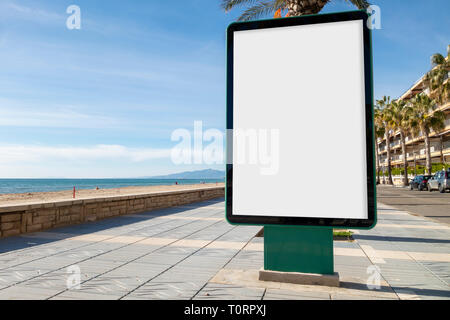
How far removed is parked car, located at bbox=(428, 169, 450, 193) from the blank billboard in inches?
1145

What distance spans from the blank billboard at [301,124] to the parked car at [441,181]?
2909 centimetres

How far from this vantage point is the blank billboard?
340 cm

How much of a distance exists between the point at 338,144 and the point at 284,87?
2.93 feet

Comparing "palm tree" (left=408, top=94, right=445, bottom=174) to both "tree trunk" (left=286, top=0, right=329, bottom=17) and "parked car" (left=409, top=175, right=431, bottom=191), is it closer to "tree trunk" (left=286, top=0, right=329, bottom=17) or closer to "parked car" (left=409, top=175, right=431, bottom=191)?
"parked car" (left=409, top=175, right=431, bottom=191)

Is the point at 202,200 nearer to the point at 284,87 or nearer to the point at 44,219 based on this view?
the point at 44,219

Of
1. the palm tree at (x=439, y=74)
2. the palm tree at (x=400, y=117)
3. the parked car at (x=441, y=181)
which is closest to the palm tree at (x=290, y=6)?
the parked car at (x=441, y=181)

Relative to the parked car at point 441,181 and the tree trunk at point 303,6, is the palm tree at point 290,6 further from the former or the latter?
the parked car at point 441,181

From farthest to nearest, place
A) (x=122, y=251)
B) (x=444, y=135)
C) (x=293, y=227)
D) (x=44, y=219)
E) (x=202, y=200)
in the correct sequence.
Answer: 1. (x=444, y=135)
2. (x=202, y=200)
3. (x=44, y=219)
4. (x=122, y=251)
5. (x=293, y=227)

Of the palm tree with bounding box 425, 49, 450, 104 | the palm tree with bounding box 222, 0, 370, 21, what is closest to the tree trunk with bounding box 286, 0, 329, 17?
the palm tree with bounding box 222, 0, 370, 21

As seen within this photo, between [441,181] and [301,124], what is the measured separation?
3021 cm

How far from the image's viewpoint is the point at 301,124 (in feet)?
11.7

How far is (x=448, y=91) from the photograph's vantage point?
34.3 metres

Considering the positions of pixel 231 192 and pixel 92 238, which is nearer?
pixel 231 192

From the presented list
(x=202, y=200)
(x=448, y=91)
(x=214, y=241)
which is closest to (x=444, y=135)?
(x=448, y=91)
